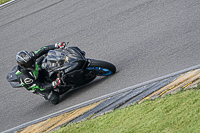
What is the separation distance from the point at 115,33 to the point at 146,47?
1.49 m

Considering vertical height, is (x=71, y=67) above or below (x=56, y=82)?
above

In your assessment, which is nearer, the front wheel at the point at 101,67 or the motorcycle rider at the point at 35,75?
the motorcycle rider at the point at 35,75

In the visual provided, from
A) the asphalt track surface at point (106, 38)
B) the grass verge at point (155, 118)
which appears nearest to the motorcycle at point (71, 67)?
the asphalt track surface at point (106, 38)

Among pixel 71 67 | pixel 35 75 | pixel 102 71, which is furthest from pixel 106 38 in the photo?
pixel 35 75

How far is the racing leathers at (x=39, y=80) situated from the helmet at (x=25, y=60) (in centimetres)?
15

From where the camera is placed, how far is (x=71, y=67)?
742cm

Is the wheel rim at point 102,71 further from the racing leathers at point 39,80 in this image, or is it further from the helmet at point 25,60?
the helmet at point 25,60

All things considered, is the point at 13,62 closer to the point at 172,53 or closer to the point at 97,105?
the point at 97,105

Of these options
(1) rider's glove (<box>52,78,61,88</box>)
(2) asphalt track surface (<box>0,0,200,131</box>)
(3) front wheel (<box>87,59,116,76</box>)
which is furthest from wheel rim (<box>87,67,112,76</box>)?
(1) rider's glove (<box>52,78,61,88</box>)

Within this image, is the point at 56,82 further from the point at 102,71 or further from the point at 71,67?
the point at 102,71

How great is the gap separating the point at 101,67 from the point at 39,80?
161cm

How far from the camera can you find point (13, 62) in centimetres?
1065

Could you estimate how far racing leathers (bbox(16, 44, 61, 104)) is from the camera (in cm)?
770

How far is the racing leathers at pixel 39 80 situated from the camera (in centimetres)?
770
